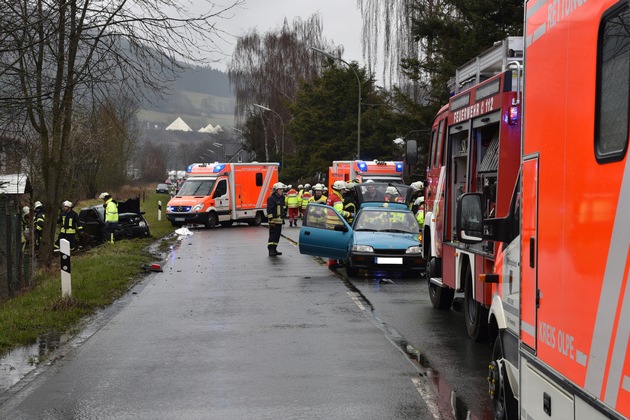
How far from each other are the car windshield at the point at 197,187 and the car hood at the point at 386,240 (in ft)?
75.6

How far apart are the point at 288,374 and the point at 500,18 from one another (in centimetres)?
2426

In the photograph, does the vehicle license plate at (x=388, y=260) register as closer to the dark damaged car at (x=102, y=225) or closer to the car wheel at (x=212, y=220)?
the dark damaged car at (x=102, y=225)

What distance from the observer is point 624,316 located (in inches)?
126

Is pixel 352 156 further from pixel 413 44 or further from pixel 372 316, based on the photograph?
pixel 372 316

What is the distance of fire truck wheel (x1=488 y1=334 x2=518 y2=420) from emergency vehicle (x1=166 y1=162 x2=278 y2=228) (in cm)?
3418

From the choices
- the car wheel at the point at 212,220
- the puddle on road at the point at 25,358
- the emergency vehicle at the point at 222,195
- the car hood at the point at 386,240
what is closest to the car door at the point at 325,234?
the car hood at the point at 386,240

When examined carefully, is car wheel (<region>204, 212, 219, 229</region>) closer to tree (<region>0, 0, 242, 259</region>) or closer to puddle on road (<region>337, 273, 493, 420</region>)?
tree (<region>0, 0, 242, 259</region>)

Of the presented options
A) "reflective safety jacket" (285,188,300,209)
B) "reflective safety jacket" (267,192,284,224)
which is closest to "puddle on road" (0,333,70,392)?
"reflective safety jacket" (267,192,284,224)

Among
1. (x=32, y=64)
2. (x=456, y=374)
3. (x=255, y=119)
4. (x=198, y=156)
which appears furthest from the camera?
(x=198, y=156)

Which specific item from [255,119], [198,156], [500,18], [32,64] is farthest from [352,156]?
[198,156]

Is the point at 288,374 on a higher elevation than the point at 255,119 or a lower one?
lower

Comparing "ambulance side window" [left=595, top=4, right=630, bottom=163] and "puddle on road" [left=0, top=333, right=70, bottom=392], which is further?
"puddle on road" [left=0, top=333, right=70, bottom=392]

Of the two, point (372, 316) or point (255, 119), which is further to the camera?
point (255, 119)

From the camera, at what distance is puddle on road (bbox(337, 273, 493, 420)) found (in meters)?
7.20
